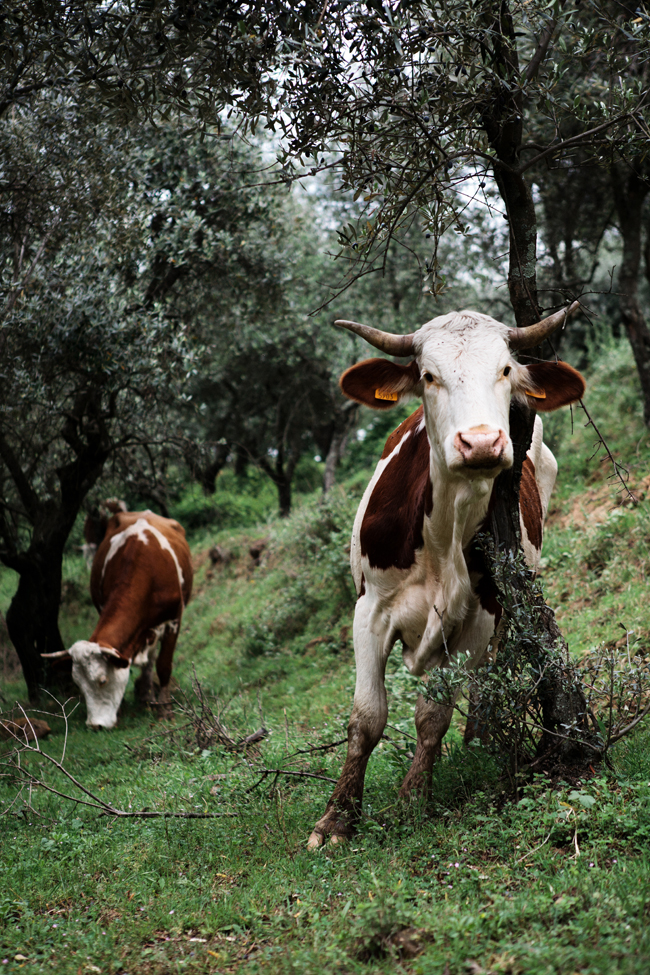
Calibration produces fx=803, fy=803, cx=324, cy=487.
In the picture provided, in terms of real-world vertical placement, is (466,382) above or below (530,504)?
above

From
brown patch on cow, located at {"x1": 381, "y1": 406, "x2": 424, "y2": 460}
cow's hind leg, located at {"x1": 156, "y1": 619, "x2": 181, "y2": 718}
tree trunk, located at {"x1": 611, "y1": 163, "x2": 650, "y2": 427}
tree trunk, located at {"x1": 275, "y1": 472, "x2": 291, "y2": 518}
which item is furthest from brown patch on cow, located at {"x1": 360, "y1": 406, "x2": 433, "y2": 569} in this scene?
tree trunk, located at {"x1": 275, "y1": 472, "x2": 291, "y2": 518}

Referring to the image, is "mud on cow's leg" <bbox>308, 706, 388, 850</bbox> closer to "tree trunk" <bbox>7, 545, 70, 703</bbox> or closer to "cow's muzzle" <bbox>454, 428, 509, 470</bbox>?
Answer: "cow's muzzle" <bbox>454, 428, 509, 470</bbox>

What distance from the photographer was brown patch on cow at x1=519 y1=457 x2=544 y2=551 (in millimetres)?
5475

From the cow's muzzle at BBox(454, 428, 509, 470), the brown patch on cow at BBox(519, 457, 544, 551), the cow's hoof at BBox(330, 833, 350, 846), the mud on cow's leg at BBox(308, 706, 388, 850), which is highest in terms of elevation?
the cow's muzzle at BBox(454, 428, 509, 470)

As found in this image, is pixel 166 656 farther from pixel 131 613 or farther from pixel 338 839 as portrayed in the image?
pixel 338 839

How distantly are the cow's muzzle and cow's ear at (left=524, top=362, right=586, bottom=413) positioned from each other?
3.07ft

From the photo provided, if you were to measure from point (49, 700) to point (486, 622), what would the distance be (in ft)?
23.3

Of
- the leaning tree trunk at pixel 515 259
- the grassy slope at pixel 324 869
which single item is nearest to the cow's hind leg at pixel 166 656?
the grassy slope at pixel 324 869

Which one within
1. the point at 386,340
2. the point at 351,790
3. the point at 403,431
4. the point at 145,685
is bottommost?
the point at 145,685

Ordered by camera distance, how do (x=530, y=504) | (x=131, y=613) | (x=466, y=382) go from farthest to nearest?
(x=131, y=613) < (x=530, y=504) < (x=466, y=382)

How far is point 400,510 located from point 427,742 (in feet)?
4.36

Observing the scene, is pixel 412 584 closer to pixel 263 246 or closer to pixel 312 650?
pixel 312 650

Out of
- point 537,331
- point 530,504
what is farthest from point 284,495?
point 537,331

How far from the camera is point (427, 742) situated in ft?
15.0
